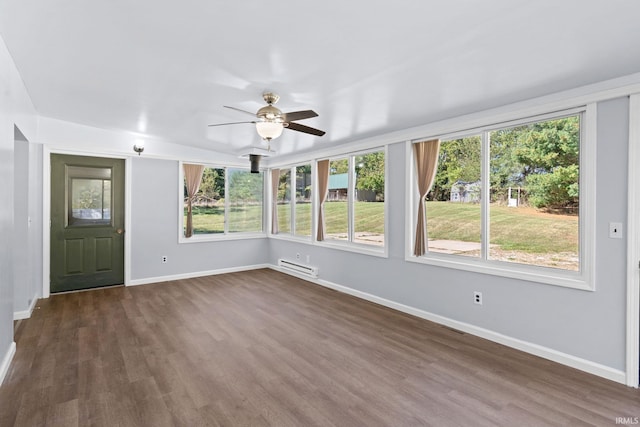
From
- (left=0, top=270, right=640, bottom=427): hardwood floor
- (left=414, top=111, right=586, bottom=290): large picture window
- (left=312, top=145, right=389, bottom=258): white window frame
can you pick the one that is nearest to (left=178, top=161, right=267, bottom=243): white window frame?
(left=312, top=145, right=389, bottom=258): white window frame

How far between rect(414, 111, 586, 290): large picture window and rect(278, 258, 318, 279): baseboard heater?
229 centimetres

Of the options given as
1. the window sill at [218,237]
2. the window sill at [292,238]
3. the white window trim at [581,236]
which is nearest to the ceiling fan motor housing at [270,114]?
the white window trim at [581,236]

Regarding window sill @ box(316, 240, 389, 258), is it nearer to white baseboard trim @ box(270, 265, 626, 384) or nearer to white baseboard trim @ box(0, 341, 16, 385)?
white baseboard trim @ box(270, 265, 626, 384)

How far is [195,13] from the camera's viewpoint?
1.93 meters

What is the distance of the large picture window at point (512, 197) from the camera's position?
2904mm

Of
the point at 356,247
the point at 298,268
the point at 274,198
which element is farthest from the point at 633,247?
the point at 274,198

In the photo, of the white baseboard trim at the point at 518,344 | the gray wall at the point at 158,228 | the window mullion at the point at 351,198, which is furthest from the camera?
the gray wall at the point at 158,228

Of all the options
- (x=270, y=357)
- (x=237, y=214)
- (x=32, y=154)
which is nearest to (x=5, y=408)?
(x=270, y=357)

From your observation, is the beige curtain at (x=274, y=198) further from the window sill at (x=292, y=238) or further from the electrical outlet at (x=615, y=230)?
the electrical outlet at (x=615, y=230)

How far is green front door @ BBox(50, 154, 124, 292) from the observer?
4879mm

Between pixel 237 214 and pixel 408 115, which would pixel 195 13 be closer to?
pixel 408 115

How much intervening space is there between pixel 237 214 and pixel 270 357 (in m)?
4.24

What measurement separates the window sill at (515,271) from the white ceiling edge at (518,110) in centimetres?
148

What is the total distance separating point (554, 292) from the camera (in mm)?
2877
